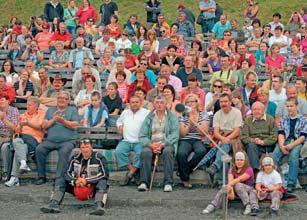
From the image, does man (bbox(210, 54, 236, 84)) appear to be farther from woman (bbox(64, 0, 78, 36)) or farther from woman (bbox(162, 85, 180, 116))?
woman (bbox(64, 0, 78, 36))

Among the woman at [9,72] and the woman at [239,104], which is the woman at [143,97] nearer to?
the woman at [239,104]

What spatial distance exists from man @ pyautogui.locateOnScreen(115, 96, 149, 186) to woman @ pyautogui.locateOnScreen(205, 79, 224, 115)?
1210 millimetres

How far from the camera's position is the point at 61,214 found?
13.0m

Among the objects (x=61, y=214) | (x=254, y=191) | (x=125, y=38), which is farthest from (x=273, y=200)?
(x=125, y=38)

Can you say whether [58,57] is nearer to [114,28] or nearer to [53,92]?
[114,28]

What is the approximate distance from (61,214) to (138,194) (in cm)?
134

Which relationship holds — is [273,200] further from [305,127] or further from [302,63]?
[302,63]

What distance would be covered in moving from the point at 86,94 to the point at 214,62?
357cm

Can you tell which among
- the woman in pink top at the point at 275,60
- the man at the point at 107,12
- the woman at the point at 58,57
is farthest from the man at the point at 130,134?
the man at the point at 107,12

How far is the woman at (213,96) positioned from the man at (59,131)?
225cm

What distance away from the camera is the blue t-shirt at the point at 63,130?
1467 centimetres

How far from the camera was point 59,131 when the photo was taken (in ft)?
48.3

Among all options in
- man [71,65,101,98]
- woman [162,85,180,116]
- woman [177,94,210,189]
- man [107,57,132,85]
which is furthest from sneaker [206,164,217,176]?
man [107,57,132,85]

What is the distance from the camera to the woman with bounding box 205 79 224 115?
15.5m
